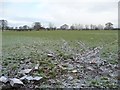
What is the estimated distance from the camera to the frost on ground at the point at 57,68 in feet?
5.47

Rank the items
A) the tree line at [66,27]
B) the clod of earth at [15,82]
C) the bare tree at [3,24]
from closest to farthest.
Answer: the clod of earth at [15,82]
the bare tree at [3,24]
the tree line at [66,27]

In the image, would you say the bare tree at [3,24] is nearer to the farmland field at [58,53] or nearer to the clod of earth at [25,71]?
the farmland field at [58,53]

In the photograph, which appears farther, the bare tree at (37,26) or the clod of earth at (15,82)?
the bare tree at (37,26)

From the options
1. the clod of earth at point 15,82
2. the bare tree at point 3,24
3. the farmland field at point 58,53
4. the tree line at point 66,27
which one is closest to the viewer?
the clod of earth at point 15,82

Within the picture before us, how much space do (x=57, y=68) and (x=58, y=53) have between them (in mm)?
505

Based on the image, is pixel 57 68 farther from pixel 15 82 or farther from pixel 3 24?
pixel 3 24

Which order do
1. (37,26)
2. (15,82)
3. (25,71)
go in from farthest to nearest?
(37,26) < (25,71) < (15,82)

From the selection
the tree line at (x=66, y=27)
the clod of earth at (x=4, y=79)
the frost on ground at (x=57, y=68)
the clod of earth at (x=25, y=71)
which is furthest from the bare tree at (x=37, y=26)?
the clod of earth at (x=4, y=79)

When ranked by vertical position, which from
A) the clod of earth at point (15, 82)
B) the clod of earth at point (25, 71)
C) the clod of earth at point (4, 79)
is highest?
the clod of earth at point (25, 71)

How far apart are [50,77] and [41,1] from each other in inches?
45.6

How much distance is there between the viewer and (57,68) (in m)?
1.98

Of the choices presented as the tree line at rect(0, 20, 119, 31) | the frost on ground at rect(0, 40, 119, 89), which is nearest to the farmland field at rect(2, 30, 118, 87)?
the frost on ground at rect(0, 40, 119, 89)

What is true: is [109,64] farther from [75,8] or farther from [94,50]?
[75,8]

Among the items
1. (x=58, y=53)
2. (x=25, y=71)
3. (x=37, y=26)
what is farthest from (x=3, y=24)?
(x=25, y=71)
